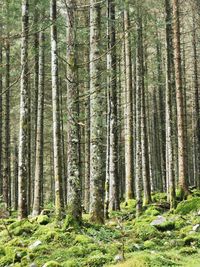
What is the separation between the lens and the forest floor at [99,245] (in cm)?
740

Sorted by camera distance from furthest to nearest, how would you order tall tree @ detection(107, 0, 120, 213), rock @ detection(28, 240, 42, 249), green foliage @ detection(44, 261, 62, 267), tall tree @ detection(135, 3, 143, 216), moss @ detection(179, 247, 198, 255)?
tall tree @ detection(107, 0, 120, 213), tall tree @ detection(135, 3, 143, 216), rock @ detection(28, 240, 42, 249), moss @ detection(179, 247, 198, 255), green foliage @ detection(44, 261, 62, 267)

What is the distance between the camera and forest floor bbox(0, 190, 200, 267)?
7.40 meters

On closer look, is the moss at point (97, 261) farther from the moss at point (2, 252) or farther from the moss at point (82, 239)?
the moss at point (2, 252)

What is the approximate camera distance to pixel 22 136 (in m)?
12.2

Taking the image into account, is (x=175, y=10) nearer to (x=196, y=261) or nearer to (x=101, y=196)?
(x=101, y=196)

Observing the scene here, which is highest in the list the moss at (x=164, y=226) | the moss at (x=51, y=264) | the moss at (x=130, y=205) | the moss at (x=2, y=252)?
the moss at (x=51, y=264)

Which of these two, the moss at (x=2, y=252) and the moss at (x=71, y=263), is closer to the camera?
the moss at (x=71, y=263)

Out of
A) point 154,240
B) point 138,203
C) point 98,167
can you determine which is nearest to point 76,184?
point 98,167

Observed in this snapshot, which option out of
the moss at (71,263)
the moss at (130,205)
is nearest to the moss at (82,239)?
the moss at (71,263)

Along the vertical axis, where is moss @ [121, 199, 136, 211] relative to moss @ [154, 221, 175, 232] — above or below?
below

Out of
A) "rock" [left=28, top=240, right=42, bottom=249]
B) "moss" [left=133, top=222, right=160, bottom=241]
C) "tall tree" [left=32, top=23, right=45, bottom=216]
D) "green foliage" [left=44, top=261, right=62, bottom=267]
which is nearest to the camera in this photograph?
"green foliage" [left=44, top=261, right=62, bottom=267]

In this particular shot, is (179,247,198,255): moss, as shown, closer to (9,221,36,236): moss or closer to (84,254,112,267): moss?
(84,254,112,267): moss

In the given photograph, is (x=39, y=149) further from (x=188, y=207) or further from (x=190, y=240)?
(x=190, y=240)

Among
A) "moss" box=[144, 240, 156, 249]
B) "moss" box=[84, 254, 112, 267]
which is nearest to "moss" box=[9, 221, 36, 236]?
"moss" box=[144, 240, 156, 249]
